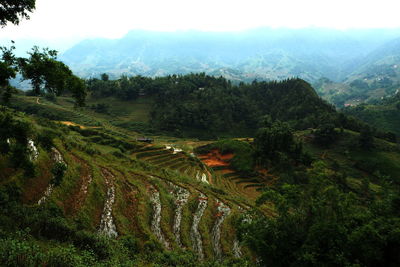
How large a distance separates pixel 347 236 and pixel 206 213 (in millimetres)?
14995

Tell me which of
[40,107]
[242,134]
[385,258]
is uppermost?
[385,258]

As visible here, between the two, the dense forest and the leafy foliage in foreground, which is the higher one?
the leafy foliage in foreground

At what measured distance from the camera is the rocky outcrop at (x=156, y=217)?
1879cm

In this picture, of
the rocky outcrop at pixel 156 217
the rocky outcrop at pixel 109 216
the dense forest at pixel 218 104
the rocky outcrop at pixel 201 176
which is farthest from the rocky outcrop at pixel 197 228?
the dense forest at pixel 218 104

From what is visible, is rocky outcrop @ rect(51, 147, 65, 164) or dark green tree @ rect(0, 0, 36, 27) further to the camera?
rocky outcrop @ rect(51, 147, 65, 164)

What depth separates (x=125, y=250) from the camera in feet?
47.9

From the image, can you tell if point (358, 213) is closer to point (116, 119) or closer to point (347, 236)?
point (347, 236)

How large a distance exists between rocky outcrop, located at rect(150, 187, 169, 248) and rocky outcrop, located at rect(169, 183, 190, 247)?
1296mm

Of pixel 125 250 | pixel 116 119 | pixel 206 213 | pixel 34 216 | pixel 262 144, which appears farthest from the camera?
pixel 116 119

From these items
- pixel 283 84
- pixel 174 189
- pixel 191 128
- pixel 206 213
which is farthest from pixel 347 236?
pixel 283 84

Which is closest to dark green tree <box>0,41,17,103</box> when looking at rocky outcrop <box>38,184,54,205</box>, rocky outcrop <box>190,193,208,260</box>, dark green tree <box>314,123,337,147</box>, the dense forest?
rocky outcrop <box>38,184,54,205</box>

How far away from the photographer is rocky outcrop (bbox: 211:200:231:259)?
20.1 meters

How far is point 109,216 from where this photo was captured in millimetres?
18812

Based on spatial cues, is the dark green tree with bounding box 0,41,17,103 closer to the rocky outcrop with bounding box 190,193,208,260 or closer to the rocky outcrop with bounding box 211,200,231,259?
the rocky outcrop with bounding box 190,193,208,260
